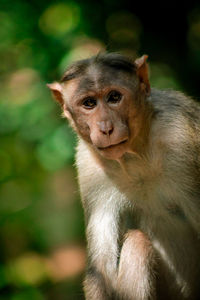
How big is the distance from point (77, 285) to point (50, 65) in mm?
3757

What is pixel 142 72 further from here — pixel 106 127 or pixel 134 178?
pixel 134 178

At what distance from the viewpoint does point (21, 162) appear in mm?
8961

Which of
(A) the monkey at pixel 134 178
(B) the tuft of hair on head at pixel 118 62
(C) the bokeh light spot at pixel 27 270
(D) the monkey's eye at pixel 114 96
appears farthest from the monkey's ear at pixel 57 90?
(C) the bokeh light spot at pixel 27 270

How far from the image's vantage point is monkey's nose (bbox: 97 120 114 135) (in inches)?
210

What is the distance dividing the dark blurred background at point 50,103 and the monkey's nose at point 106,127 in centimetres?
276

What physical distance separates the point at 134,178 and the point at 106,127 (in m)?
0.95

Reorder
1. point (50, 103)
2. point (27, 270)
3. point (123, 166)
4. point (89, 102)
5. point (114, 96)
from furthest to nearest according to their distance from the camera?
point (27, 270)
point (50, 103)
point (123, 166)
point (89, 102)
point (114, 96)

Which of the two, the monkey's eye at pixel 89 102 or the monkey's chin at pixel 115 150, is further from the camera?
the monkey's eye at pixel 89 102

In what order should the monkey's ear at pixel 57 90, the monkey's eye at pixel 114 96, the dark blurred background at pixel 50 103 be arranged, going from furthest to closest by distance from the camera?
the dark blurred background at pixel 50 103 → the monkey's ear at pixel 57 90 → the monkey's eye at pixel 114 96

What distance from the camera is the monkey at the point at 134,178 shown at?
5641 mm

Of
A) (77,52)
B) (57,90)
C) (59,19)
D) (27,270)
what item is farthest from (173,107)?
(27,270)

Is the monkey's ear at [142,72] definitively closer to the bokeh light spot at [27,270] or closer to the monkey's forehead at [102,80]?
the monkey's forehead at [102,80]

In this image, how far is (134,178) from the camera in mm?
6051

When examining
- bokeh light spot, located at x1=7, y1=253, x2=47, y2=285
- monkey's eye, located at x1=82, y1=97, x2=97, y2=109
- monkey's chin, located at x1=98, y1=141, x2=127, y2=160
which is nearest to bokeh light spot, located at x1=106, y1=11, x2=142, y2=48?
monkey's eye, located at x1=82, y1=97, x2=97, y2=109
